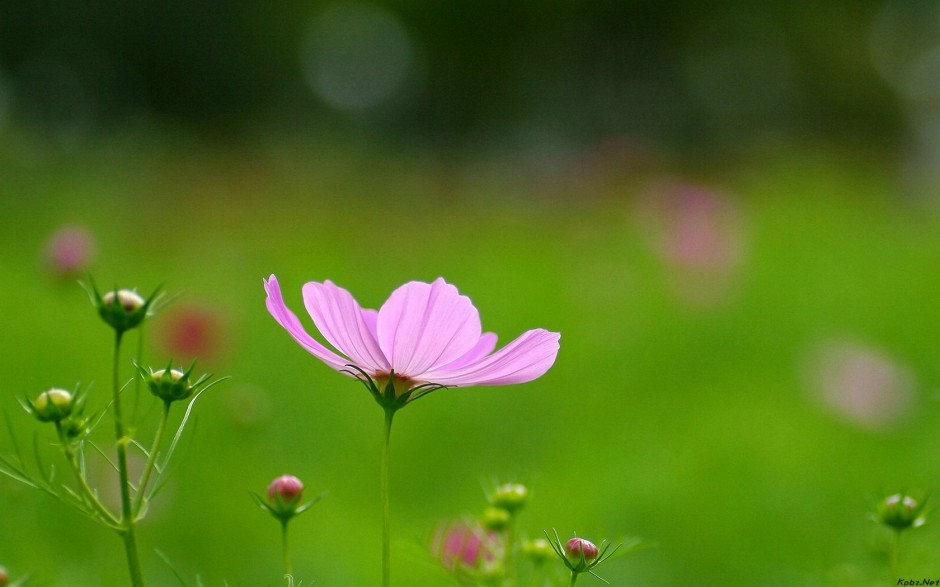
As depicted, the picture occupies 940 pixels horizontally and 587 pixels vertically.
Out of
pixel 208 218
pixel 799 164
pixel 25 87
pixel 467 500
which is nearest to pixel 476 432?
pixel 467 500

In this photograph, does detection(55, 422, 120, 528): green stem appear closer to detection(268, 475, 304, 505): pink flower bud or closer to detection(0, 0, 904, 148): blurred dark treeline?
detection(268, 475, 304, 505): pink flower bud

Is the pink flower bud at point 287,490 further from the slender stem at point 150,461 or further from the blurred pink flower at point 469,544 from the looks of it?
the blurred pink flower at point 469,544

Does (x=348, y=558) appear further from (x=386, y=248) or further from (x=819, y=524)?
(x=386, y=248)

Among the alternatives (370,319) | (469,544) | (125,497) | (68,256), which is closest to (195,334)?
(68,256)

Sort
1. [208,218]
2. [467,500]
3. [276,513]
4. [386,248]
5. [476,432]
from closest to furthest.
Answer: [276,513], [467,500], [476,432], [386,248], [208,218]

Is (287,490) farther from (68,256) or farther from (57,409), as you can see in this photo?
(68,256)

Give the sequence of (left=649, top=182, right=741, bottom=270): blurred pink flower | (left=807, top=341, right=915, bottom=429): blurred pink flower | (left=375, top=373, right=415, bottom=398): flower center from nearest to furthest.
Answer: (left=375, top=373, right=415, bottom=398): flower center
(left=807, top=341, right=915, bottom=429): blurred pink flower
(left=649, top=182, right=741, bottom=270): blurred pink flower

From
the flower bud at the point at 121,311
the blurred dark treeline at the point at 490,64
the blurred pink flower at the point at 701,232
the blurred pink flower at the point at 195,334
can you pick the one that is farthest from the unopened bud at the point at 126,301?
the blurred dark treeline at the point at 490,64

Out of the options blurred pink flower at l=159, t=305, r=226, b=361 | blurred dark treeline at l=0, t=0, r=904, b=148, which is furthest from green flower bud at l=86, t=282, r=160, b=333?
blurred dark treeline at l=0, t=0, r=904, b=148
